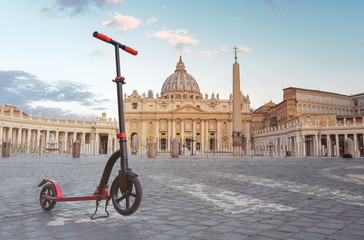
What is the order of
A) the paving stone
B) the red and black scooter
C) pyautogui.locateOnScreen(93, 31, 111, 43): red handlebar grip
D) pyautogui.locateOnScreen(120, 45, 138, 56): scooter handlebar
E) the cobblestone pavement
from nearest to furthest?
the paving stone, the cobblestone pavement, the red and black scooter, pyautogui.locateOnScreen(93, 31, 111, 43): red handlebar grip, pyautogui.locateOnScreen(120, 45, 138, 56): scooter handlebar

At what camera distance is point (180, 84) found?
107 metres

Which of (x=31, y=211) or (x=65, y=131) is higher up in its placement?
(x=65, y=131)

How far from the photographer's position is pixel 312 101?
72125mm

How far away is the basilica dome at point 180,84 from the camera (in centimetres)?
10612

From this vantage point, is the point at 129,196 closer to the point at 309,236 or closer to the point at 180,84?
the point at 309,236

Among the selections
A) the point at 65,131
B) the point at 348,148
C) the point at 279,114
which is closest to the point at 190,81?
the point at 279,114

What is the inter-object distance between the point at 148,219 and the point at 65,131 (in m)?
64.2

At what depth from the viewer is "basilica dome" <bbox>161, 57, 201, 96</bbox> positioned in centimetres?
10612

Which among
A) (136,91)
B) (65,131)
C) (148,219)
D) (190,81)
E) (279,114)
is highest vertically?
(190,81)

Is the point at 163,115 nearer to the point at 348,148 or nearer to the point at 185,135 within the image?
the point at 185,135

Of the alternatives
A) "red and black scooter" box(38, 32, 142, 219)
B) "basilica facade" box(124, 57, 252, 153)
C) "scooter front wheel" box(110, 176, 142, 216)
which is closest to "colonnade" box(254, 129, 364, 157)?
"basilica facade" box(124, 57, 252, 153)

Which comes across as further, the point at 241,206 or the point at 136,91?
the point at 136,91

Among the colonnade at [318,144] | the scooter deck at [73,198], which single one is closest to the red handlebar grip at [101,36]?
the scooter deck at [73,198]

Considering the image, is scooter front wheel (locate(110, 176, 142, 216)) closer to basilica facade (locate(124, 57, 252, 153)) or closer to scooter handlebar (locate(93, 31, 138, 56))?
scooter handlebar (locate(93, 31, 138, 56))
